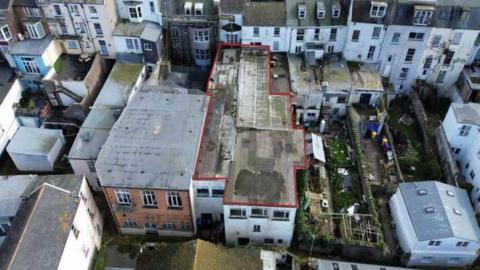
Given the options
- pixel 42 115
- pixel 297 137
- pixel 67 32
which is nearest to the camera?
pixel 297 137

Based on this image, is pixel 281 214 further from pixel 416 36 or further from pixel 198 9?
pixel 198 9

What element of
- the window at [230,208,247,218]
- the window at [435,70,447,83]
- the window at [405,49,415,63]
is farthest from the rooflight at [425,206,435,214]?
the window at [435,70,447,83]

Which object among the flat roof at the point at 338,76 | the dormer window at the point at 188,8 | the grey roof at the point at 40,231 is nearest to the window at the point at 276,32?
the flat roof at the point at 338,76

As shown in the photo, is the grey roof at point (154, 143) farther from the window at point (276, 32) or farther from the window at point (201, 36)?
the window at point (276, 32)

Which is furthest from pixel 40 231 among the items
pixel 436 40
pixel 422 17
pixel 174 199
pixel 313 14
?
pixel 436 40

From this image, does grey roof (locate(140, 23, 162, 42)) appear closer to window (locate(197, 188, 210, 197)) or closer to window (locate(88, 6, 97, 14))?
window (locate(88, 6, 97, 14))

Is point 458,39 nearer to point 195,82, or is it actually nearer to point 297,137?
point 297,137

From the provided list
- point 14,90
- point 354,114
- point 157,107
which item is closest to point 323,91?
point 354,114
